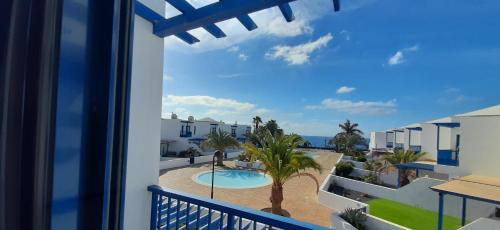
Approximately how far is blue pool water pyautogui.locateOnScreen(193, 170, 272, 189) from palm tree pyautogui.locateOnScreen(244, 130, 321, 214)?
440 centimetres

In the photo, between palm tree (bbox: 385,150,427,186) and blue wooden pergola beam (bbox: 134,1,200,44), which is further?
palm tree (bbox: 385,150,427,186)

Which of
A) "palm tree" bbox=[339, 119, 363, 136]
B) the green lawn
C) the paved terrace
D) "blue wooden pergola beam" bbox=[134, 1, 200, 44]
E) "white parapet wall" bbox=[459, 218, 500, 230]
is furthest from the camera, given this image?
"palm tree" bbox=[339, 119, 363, 136]

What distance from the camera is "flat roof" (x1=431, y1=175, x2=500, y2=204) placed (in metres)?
6.30

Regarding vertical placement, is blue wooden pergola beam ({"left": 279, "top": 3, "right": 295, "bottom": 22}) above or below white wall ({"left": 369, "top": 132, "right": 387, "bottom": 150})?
above

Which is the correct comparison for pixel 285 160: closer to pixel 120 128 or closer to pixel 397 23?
pixel 120 128

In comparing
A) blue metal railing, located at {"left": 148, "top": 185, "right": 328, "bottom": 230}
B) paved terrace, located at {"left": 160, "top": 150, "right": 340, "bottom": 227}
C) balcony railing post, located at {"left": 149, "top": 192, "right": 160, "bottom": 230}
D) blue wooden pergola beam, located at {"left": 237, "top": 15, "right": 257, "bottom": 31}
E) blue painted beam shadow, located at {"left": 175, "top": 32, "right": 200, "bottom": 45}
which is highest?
blue painted beam shadow, located at {"left": 175, "top": 32, "right": 200, "bottom": 45}

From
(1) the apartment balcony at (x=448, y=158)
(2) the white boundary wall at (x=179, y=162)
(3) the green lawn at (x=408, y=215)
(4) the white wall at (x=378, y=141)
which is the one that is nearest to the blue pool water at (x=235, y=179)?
(2) the white boundary wall at (x=179, y=162)

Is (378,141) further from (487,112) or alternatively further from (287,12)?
(287,12)

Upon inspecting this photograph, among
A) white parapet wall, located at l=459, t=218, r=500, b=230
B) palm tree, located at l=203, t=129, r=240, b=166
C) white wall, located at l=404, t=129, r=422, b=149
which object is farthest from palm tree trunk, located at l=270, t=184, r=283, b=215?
white wall, located at l=404, t=129, r=422, b=149

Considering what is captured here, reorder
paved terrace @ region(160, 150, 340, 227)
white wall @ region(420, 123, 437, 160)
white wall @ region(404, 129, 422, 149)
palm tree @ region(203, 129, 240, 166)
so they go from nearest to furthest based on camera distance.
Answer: paved terrace @ region(160, 150, 340, 227), white wall @ region(420, 123, 437, 160), palm tree @ region(203, 129, 240, 166), white wall @ region(404, 129, 422, 149)

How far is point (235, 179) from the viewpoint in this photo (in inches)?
569

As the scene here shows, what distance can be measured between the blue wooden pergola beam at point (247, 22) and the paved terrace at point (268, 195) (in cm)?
731

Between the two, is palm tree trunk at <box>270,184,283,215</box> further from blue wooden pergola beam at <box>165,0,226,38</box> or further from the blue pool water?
blue wooden pergola beam at <box>165,0,226,38</box>

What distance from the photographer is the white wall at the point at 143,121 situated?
2.56m
